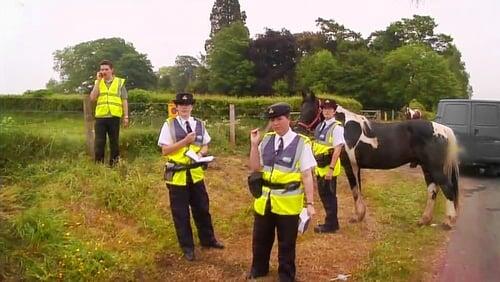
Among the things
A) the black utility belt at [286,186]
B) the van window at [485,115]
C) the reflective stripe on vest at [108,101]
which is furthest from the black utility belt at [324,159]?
the van window at [485,115]

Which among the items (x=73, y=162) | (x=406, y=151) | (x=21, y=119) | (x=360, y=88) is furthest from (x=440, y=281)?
(x=360, y=88)

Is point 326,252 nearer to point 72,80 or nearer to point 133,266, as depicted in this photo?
point 133,266

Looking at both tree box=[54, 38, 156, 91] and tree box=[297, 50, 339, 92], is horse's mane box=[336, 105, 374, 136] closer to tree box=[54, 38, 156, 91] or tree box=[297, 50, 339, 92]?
tree box=[297, 50, 339, 92]

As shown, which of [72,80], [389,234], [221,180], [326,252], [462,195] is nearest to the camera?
[326,252]

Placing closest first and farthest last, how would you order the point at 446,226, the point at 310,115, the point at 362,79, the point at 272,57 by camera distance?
the point at 310,115, the point at 446,226, the point at 362,79, the point at 272,57

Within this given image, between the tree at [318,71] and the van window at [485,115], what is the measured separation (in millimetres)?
36914

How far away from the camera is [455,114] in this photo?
12375mm

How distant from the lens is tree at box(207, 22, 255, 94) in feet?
168

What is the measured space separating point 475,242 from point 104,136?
5.36 meters

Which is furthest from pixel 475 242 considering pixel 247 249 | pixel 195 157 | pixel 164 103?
pixel 164 103

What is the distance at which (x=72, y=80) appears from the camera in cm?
6712

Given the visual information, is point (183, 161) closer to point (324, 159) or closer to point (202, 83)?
point (324, 159)

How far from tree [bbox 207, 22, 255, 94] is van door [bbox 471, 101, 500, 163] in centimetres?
3941

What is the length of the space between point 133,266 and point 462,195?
7.24 m
